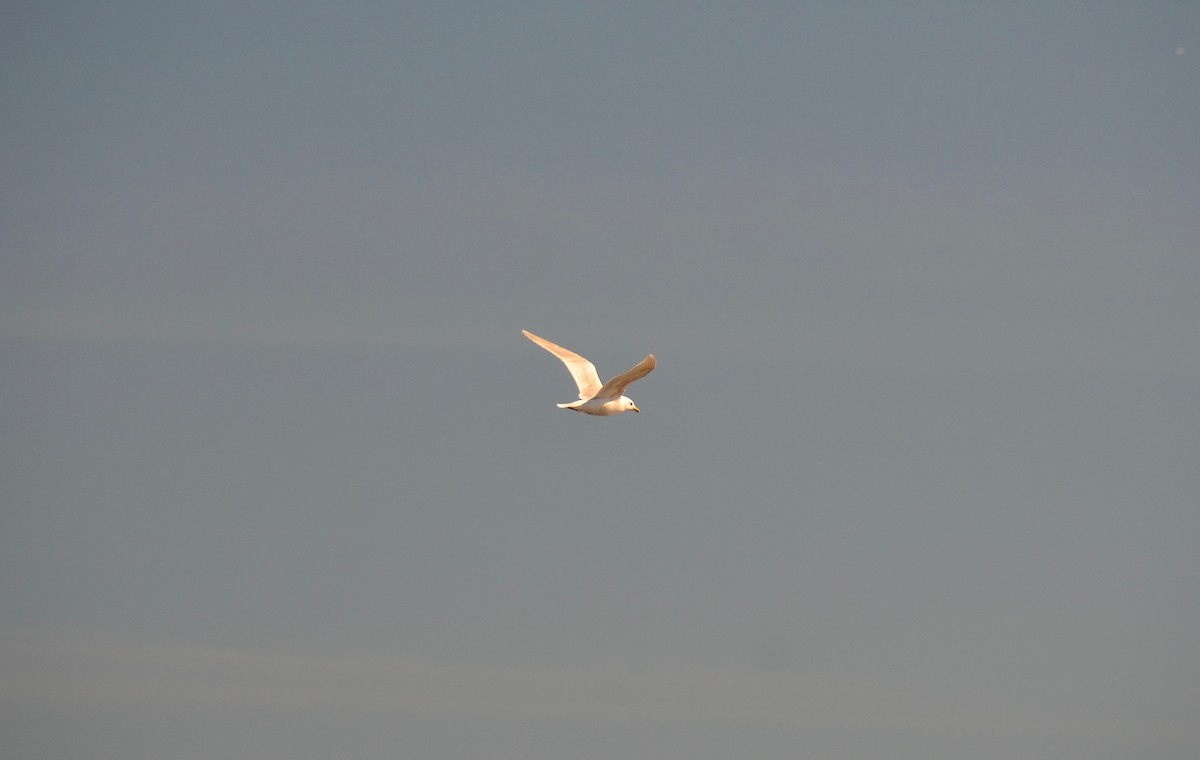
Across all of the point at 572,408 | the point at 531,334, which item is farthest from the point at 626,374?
the point at 531,334

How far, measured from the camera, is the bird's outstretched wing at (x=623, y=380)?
66750mm

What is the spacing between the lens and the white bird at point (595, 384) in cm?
6819

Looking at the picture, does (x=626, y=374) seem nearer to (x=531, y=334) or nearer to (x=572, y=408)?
(x=572, y=408)

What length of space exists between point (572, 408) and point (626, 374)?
3.12m

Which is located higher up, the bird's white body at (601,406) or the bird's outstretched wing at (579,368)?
the bird's outstretched wing at (579,368)

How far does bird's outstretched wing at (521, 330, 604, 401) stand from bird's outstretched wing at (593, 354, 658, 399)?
1.27 metres

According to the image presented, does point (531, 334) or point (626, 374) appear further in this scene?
point (531, 334)

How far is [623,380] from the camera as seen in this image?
69000 mm

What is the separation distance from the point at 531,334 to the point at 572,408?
21.7ft

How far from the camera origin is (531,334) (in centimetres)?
7631

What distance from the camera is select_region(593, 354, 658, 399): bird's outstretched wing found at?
2628 inches

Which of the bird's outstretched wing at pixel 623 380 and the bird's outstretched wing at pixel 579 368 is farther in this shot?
the bird's outstretched wing at pixel 579 368

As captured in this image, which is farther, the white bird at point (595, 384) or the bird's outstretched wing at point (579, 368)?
the bird's outstretched wing at point (579, 368)

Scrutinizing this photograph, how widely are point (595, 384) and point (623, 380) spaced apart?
453 centimetres
